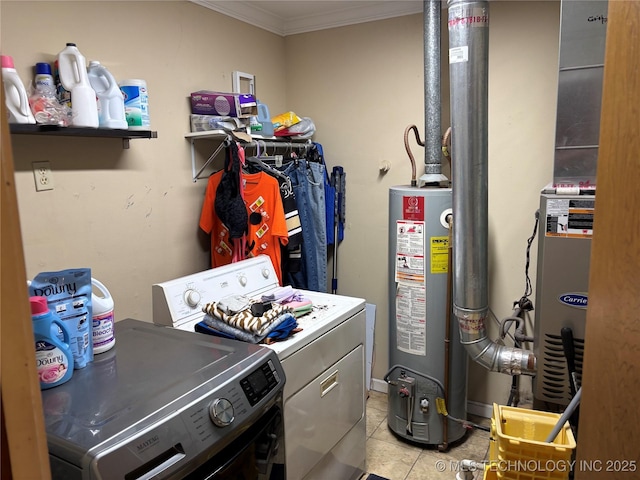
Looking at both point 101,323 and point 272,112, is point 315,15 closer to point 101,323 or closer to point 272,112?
point 272,112

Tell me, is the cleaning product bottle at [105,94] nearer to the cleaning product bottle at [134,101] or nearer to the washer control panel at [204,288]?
the cleaning product bottle at [134,101]

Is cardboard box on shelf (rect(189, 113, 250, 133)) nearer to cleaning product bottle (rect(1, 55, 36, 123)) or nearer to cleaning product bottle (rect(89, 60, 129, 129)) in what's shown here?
cleaning product bottle (rect(89, 60, 129, 129))

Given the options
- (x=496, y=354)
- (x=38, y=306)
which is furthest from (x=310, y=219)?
(x=38, y=306)

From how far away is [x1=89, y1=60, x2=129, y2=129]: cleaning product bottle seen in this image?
1846 mm

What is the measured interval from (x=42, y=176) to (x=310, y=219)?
144 centimetres

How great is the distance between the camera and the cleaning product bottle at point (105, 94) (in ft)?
6.06

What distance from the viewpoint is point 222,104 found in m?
2.42

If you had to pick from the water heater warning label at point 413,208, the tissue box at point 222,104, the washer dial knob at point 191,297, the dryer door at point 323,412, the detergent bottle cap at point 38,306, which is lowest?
the dryer door at point 323,412

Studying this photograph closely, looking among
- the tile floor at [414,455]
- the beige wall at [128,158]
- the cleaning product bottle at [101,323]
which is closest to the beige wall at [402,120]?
the tile floor at [414,455]

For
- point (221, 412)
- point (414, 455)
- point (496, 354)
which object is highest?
point (221, 412)

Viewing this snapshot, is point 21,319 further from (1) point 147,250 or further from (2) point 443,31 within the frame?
(2) point 443,31

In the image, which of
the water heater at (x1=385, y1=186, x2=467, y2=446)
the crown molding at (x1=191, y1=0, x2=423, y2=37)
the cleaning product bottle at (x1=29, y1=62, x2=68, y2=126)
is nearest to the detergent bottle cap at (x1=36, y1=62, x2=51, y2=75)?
the cleaning product bottle at (x1=29, y1=62, x2=68, y2=126)

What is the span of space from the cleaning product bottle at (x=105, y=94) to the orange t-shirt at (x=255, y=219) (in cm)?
68

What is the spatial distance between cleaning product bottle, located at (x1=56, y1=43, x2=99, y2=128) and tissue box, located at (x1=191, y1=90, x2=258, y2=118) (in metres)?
0.68
